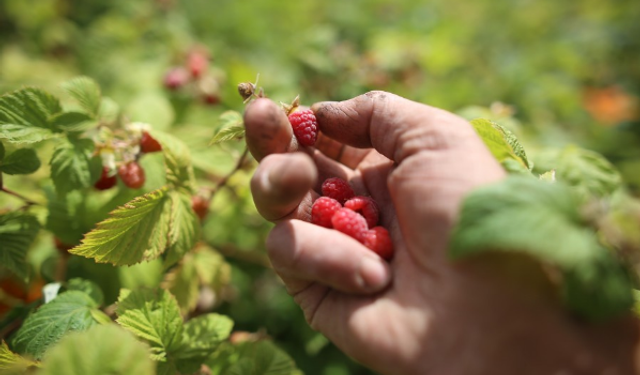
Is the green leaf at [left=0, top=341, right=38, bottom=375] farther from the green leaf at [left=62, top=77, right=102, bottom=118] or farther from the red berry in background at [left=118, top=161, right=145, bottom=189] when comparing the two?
the green leaf at [left=62, top=77, right=102, bottom=118]

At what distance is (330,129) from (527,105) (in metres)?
2.57

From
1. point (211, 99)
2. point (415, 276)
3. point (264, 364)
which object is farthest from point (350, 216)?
point (211, 99)

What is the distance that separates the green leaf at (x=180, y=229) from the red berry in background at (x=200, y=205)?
191 millimetres

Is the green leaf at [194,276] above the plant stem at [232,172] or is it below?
below

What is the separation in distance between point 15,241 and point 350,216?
3.74ft

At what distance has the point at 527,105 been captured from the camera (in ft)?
10.6

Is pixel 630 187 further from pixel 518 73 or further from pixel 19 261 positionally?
pixel 19 261

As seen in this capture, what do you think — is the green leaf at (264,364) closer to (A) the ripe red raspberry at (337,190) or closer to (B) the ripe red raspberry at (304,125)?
(A) the ripe red raspberry at (337,190)

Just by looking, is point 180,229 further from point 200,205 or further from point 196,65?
point 196,65

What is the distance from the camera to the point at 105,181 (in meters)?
1.48

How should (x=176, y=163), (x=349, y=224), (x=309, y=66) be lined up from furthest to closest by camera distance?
(x=309, y=66) → (x=176, y=163) → (x=349, y=224)

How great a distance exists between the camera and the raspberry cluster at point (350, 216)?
3.84 feet

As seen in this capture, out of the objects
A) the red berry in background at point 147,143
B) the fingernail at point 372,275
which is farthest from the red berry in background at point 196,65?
the fingernail at point 372,275

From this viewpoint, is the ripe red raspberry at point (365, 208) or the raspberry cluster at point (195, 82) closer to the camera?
the ripe red raspberry at point (365, 208)
